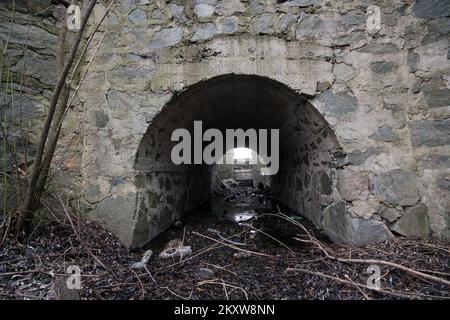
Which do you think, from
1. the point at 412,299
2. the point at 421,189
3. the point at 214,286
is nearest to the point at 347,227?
the point at 421,189

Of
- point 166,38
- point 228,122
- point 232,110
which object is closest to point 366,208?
point 232,110

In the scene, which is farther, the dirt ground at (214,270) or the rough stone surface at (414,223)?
the rough stone surface at (414,223)

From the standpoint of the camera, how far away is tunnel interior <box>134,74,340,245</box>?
2.59 meters

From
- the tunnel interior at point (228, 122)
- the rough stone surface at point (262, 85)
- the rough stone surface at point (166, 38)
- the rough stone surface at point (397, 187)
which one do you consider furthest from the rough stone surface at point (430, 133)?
the rough stone surface at point (166, 38)

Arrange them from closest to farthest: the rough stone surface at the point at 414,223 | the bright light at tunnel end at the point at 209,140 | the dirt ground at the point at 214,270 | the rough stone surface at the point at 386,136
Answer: the dirt ground at the point at 214,270 < the rough stone surface at the point at 414,223 < the rough stone surface at the point at 386,136 < the bright light at tunnel end at the point at 209,140

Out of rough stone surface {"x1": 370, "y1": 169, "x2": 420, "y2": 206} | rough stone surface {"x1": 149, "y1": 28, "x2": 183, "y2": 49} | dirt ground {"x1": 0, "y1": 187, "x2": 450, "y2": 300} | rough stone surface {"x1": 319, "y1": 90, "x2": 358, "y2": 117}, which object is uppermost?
rough stone surface {"x1": 149, "y1": 28, "x2": 183, "y2": 49}

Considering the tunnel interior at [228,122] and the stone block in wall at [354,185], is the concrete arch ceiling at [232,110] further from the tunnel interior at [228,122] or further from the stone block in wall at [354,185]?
the stone block in wall at [354,185]

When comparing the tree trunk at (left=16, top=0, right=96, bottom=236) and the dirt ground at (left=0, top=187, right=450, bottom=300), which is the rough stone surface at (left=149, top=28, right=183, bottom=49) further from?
the dirt ground at (left=0, top=187, right=450, bottom=300)

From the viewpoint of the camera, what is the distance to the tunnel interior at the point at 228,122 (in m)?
2.59

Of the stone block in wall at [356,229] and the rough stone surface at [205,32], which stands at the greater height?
the rough stone surface at [205,32]

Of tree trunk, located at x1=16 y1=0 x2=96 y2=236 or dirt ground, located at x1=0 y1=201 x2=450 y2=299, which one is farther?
tree trunk, located at x1=16 y1=0 x2=96 y2=236

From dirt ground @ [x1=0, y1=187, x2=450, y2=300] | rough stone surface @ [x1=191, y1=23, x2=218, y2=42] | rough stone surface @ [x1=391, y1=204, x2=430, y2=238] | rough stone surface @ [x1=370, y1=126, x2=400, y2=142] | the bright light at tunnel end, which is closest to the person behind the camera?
dirt ground @ [x1=0, y1=187, x2=450, y2=300]

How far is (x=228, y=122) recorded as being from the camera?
4285mm

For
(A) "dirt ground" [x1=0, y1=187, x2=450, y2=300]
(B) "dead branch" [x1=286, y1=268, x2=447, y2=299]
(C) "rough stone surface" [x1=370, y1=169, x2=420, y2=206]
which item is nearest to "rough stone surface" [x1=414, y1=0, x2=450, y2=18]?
(C) "rough stone surface" [x1=370, y1=169, x2=420, y2=206]
